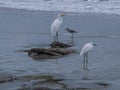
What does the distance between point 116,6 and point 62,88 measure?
66.2 ft

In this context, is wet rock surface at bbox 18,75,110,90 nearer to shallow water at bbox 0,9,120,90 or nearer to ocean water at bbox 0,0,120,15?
shallow water at bbox 0,9,120,90

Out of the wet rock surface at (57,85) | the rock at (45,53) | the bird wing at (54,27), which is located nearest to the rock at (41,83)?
the wet rock surface at (57,85)

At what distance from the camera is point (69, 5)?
3103 cm

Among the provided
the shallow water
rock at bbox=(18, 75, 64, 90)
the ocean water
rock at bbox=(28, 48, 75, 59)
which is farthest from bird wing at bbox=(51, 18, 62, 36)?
the ocean water

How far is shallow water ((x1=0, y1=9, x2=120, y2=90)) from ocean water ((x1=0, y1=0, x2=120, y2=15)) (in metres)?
3.55

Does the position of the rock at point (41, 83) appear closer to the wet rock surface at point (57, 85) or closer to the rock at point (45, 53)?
the wet rock surface at point (57, 85)

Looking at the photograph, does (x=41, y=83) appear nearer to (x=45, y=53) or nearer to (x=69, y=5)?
(x=45, y=53)

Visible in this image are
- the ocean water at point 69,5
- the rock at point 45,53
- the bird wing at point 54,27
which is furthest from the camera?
the ocean water at point 69,5

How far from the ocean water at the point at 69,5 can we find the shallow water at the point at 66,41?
3.55 m

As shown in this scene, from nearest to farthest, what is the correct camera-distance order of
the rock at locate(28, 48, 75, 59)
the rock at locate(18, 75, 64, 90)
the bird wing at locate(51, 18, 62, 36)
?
the rock at locate(18, 75, 64, 90) → the rock at locate(28, 48, 75, 59) → the bird wing at locate(51, 18, 62, 36)

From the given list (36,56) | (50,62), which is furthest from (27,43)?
(50,62)

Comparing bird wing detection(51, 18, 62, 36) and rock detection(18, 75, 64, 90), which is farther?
bird wing detection(51, 18, 62, 36)

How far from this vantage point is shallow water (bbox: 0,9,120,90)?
36.4 ft

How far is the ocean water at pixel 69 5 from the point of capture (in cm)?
2844
